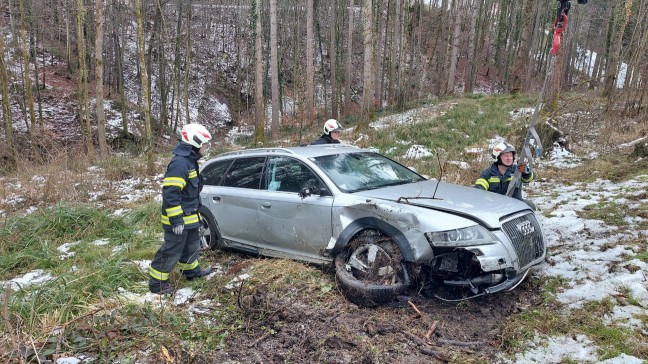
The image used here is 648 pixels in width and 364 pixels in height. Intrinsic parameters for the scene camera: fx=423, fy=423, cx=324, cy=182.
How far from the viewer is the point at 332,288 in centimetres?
436

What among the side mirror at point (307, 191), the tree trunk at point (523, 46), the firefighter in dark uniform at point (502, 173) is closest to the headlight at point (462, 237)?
the side mirror at point (307, 191)

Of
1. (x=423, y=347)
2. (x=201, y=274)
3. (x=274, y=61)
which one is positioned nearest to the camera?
(x=423, y=347)

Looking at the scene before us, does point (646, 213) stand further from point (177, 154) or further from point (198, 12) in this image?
point (198, 12)

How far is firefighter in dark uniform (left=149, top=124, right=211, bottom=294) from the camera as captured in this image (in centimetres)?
452

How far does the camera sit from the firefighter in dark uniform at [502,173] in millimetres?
A: 5316

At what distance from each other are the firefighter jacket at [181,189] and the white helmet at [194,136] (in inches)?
2.7

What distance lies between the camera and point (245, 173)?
5.64 meters

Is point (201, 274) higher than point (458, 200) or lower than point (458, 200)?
lower

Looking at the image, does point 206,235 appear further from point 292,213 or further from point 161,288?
point 292,213

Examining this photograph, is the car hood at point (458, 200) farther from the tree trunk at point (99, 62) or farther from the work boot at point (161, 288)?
the tree trunk at point (99, 62)

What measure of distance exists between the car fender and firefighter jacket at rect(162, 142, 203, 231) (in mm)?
1703

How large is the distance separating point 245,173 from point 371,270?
233 cm

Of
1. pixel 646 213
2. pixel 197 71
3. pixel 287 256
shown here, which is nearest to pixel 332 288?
pixel 287 256

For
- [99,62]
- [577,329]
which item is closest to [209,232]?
[577,329]
